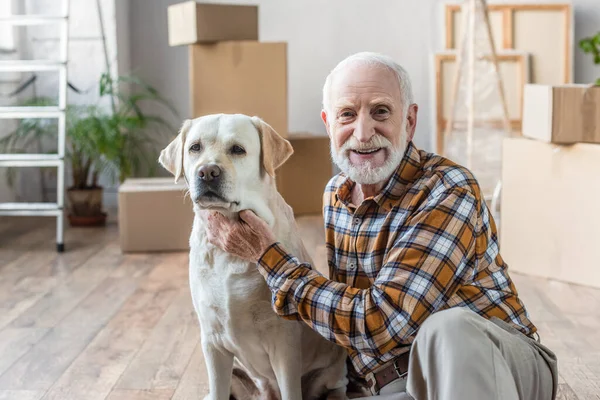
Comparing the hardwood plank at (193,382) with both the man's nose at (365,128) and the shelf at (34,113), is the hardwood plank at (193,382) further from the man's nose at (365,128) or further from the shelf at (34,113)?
the shelf at (34,113)

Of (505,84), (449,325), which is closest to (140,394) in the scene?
(449,325)

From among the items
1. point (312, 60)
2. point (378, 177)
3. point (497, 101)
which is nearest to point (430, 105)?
point (497, 101)

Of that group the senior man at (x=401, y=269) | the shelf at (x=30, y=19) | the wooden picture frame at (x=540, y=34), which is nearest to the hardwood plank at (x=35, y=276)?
the shelf at (x=30, y=19)

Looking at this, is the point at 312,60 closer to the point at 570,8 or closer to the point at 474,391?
the point at 570,8

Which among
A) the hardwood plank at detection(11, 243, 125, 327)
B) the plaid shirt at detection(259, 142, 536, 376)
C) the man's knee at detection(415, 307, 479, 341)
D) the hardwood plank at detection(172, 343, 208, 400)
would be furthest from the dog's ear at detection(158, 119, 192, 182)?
the hardwood plank at detection(11, 243, 125, 327)

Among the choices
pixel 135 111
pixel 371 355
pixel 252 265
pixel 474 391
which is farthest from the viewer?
pixel 135 111

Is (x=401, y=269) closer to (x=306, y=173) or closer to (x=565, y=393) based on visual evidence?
(x=565, y=393)

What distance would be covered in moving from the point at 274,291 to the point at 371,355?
0.23 m

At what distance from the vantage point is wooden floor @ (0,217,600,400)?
8.20ft

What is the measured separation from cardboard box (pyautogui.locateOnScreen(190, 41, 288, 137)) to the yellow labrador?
2591 mm

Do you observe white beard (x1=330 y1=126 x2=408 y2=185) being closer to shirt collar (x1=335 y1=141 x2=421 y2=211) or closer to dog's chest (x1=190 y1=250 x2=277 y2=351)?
shirt collar (x1=335 y1=141 x2=421 y2=211)

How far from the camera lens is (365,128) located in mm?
1730

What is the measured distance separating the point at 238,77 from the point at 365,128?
2.80 metres

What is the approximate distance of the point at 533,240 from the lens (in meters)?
3.75
